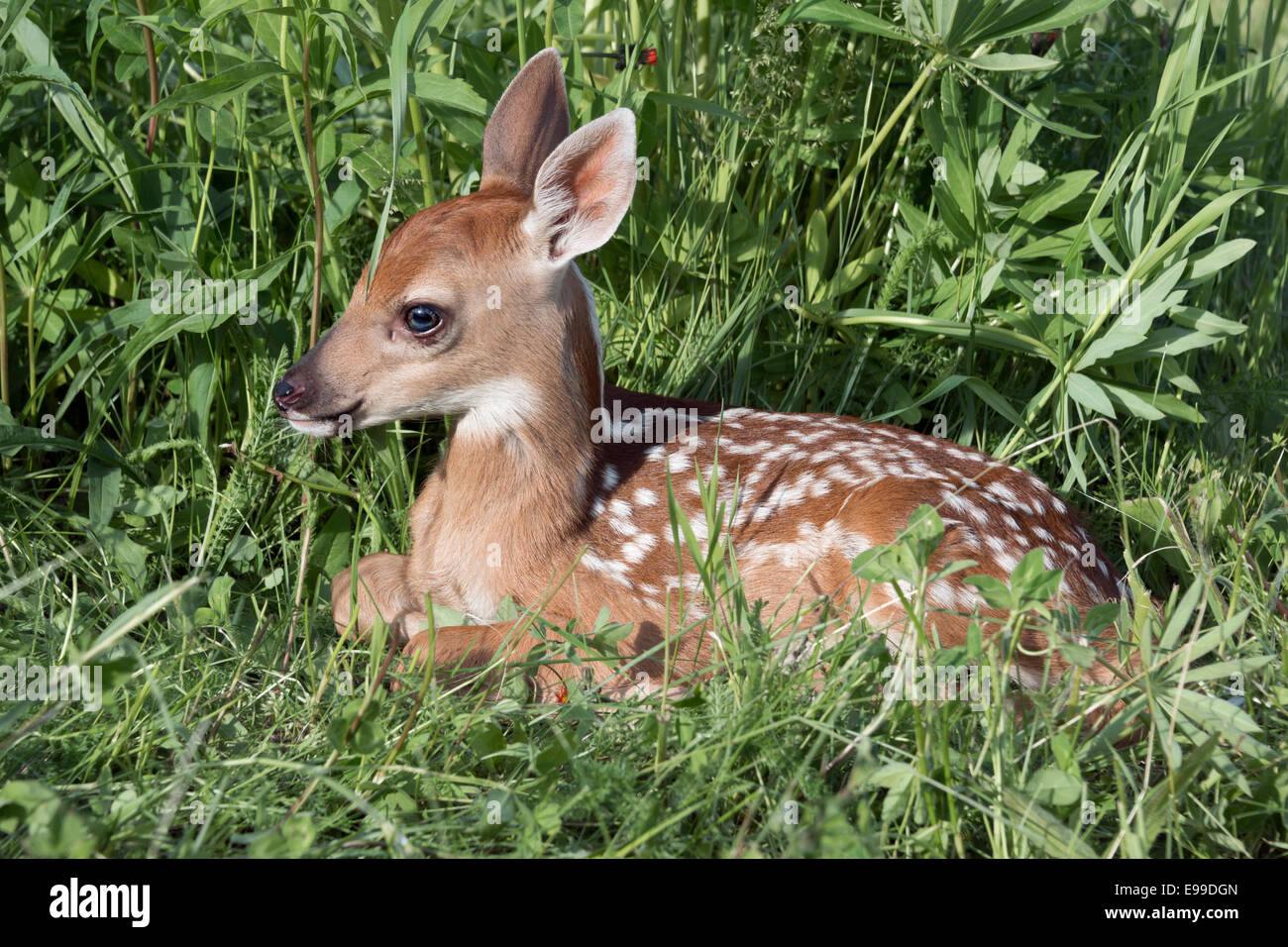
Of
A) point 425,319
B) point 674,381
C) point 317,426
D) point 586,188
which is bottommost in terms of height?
point 674,381

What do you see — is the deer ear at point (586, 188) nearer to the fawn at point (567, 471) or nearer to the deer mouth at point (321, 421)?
the fawn at point (567, 471)

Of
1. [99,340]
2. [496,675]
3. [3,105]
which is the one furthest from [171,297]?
[496,675]

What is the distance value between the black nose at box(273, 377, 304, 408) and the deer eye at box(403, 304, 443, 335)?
28 centimetres

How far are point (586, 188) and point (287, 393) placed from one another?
812mm

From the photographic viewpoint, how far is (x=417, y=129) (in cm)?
304

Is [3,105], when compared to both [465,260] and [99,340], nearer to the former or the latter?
[99,340]

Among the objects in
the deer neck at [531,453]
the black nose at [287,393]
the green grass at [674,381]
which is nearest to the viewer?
the green grass at [674,381]

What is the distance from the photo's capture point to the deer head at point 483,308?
8.67ft

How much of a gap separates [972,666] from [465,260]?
138 centimetres

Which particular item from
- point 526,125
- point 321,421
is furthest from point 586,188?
point 321,421

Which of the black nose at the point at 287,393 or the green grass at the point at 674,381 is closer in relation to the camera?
the green grass at the point at 674,381

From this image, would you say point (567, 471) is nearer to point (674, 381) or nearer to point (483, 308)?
point (483, 308)

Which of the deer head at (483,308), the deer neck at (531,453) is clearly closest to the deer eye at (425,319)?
the deer head at (483,308)

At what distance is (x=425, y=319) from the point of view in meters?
2.65
